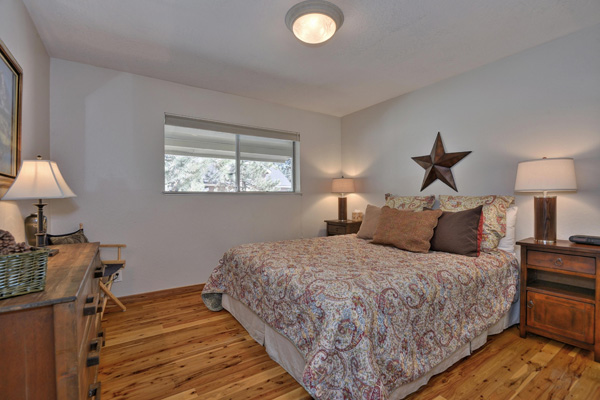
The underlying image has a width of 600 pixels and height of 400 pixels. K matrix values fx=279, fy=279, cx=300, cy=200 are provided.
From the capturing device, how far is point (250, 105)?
12.3 feet

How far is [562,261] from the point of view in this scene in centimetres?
203

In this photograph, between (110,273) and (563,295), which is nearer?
(563,295)

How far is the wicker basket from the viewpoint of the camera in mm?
876

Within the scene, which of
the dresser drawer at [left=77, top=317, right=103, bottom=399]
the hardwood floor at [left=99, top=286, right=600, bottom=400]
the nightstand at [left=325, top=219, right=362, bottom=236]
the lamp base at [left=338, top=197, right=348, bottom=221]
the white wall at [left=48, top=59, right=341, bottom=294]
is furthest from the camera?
the lamp base at [left=338, top=197, right=348, bottom=221]

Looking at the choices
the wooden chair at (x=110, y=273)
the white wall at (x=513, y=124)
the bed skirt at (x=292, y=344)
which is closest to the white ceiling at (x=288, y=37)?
the white wall at (x=513, y=124)

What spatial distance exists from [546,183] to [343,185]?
2.42 meters

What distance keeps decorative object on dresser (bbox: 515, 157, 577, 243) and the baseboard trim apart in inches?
135

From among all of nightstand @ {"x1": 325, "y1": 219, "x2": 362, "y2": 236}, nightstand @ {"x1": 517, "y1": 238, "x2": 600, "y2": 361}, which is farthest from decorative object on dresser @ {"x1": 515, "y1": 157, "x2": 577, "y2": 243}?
nightstand @ {"x1": 325, "y1": 219, "x2": 362, "y2": 236}

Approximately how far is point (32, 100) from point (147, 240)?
5.19ft

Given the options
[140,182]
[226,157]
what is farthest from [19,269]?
[226,157]

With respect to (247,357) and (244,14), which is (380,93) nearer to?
(244,14)

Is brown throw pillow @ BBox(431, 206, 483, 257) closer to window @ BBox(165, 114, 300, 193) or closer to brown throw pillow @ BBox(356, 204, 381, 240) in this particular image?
brown throw pillow @ BBox(356, 204, 381, 240)

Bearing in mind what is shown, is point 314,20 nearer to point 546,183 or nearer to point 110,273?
point 546,183

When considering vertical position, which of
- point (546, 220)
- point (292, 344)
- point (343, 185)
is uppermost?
point (343, 185)
